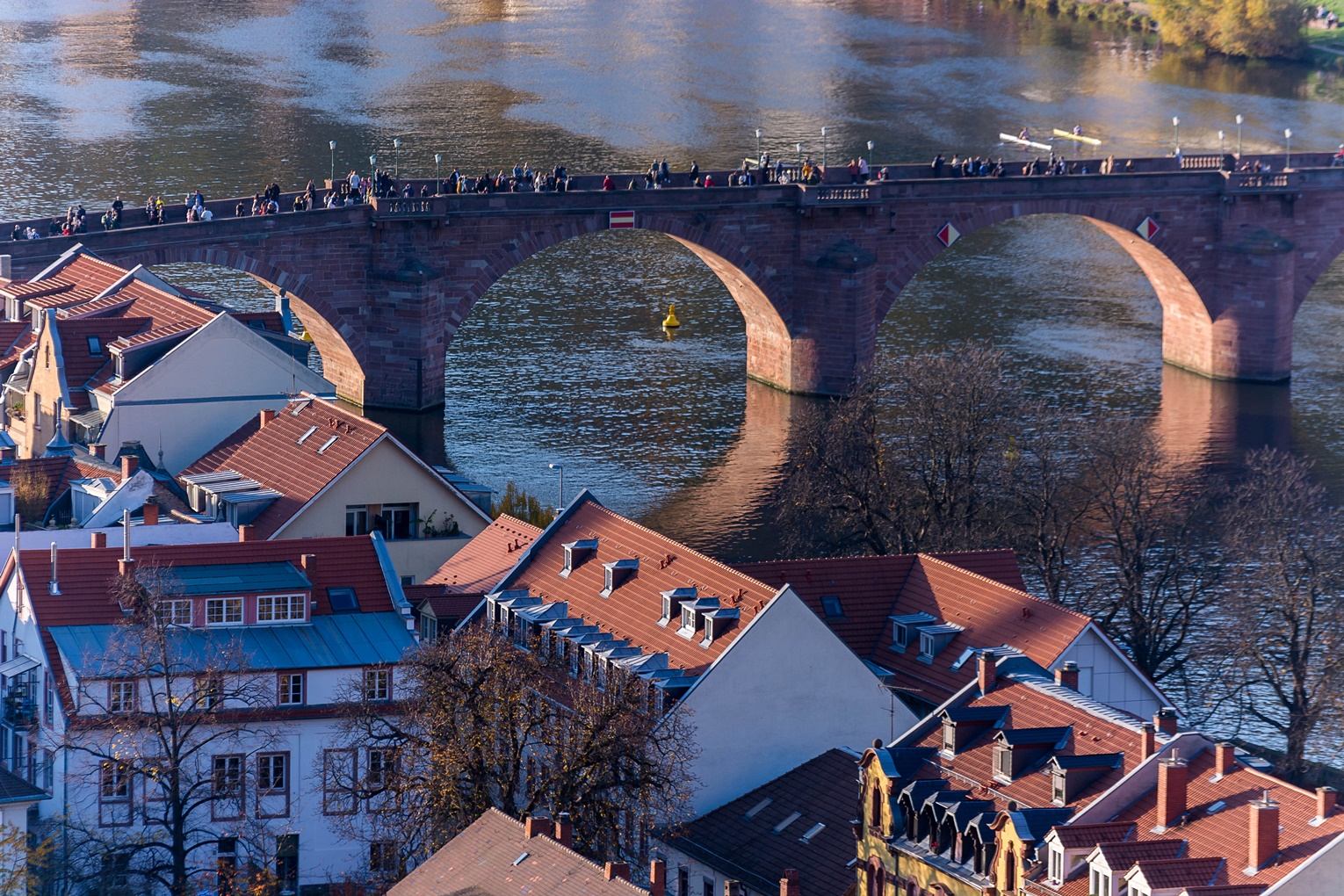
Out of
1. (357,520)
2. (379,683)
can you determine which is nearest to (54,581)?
(379,683)

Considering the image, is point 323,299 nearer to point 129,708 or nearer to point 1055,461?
point 1055,461

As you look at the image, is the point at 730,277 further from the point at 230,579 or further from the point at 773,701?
the point at 773,701

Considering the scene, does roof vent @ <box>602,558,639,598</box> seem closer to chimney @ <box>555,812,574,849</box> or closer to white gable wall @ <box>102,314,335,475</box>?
chimney @ <box>555,812,574,849</box>

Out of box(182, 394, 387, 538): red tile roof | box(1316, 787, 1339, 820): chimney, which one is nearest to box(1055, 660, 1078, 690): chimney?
box(1316, 787, 1339, 820): chimney

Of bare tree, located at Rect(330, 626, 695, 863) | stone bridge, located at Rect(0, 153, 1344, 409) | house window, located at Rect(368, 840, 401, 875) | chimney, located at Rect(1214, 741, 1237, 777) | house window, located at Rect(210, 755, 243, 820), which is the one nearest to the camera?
chimney, located at Rect(1214, 741, 1237, 777)

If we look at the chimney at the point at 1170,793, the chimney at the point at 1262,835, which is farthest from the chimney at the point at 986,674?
the chimney at the point at 1262,835
